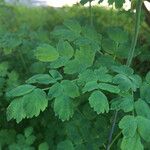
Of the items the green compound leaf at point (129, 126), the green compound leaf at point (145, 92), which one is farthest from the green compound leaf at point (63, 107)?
the green compound leaf at point (145, 92)

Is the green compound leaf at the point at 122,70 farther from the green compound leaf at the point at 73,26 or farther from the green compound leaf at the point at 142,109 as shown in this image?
the green compound leaf at the point at 73,26

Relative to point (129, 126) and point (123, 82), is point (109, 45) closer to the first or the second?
point (123, 82)

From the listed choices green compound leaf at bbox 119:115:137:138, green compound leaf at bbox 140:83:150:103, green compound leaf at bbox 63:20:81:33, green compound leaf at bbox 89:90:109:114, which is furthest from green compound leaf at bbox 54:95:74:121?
green compound leaf at bbox 63:20:81:33

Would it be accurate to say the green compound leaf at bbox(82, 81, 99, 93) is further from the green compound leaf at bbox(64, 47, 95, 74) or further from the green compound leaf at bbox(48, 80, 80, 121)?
the green compound leaf at bbox(64, 47, 95, 74)

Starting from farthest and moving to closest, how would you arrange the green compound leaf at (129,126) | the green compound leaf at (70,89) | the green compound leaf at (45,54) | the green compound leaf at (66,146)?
the green compound leaf at (66,146) < the green compound leaf at (45,54) < the green compound leaf at (70,89) < the green compound leaf at (129,126)

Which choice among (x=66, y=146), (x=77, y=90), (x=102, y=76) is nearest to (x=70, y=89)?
(x=77, y=90)

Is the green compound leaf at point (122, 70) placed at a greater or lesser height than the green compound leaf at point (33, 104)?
greater
